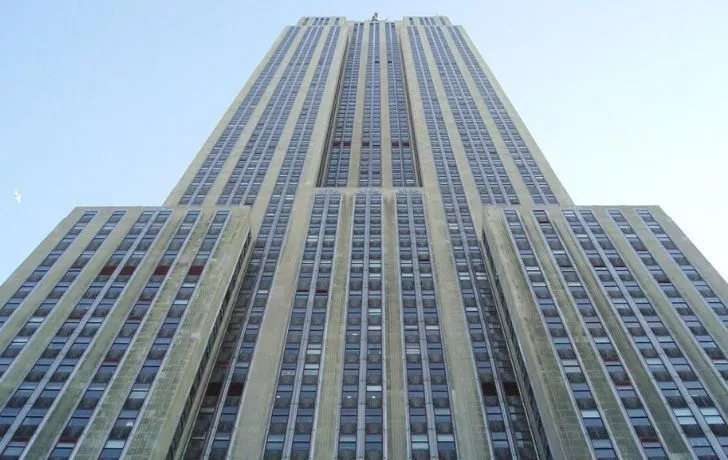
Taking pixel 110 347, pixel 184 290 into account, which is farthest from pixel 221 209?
pixel 110 347

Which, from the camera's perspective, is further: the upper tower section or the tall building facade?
the upper tower section

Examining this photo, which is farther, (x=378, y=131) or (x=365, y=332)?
(x=378, y=131)

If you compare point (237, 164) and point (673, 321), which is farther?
point (237, 164)

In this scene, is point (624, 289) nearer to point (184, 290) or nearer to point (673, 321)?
point (673, 321)

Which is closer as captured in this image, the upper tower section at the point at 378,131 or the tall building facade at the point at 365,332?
the tall building facade at the point at 365,332

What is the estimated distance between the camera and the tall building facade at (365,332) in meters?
55.8

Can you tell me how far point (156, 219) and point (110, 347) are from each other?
1074 inches

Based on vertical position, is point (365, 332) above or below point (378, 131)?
below

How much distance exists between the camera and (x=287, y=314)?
75.3 m

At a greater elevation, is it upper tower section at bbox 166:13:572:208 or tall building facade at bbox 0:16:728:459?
upper tower section at bbox 166:13:572:208

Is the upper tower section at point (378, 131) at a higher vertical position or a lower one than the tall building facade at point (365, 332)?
higher

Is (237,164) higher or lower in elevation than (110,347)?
higher

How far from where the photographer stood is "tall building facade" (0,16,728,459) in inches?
2196

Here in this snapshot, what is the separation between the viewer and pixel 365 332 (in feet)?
234
